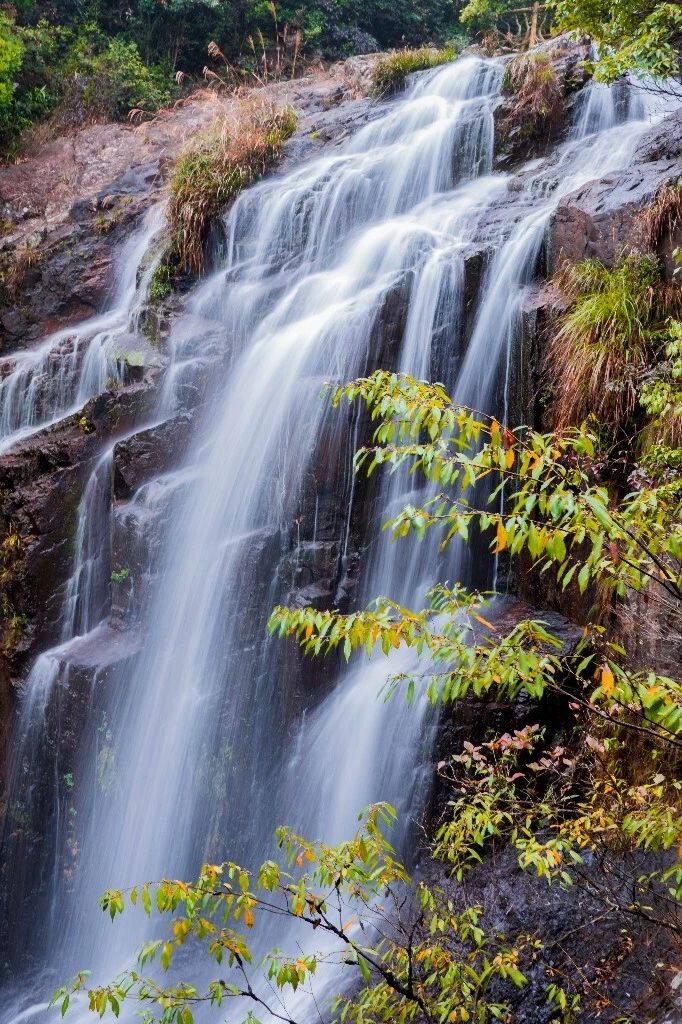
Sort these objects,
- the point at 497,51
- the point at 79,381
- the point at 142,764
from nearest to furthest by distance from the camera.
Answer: the point at 142,764 → the point at 79,381 → the point at 497,51

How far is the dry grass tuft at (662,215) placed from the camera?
652 centimetres

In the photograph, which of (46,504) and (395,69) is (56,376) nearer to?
(46,504)

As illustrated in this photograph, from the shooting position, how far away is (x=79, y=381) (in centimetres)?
971

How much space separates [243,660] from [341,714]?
3.75ft

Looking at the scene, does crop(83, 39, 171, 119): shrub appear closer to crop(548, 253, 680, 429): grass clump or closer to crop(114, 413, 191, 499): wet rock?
crop(114, 413, 191, 499): wet rock

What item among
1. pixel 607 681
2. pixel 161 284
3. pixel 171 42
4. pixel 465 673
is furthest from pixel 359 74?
pixel 607 681

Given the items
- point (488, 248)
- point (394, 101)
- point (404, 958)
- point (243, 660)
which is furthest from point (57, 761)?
point (394, 101)

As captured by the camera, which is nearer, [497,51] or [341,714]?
[341,714]

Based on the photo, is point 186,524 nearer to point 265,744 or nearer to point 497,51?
point 265,744

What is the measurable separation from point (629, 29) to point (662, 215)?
1.61m

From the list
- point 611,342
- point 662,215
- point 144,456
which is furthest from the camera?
point 144,456

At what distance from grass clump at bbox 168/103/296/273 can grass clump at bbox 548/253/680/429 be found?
592cm

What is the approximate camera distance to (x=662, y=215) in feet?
21.6

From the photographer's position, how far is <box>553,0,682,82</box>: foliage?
6199mm
